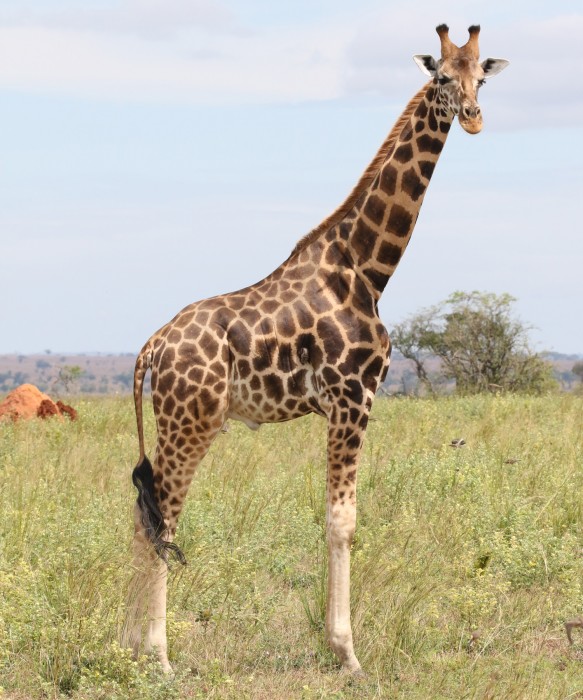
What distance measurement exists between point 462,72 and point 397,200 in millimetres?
814

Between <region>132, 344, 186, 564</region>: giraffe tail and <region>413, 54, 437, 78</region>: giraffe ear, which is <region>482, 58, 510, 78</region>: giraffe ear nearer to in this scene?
<region>413, 54, 437, 78</region>: giraffe ear

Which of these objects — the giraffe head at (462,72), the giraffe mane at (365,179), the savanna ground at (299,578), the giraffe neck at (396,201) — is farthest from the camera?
the giraffe mane at (365,179)

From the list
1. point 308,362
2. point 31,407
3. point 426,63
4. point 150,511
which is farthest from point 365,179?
point 31,407

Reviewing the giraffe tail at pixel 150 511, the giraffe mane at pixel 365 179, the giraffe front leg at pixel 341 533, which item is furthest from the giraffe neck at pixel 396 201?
the giraffe tail at pixel 150 511

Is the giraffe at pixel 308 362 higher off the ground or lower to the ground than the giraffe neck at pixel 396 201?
lower

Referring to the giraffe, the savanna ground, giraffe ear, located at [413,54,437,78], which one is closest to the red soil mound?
the savanna ground

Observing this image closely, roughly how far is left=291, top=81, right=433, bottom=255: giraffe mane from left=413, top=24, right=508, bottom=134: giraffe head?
36 cm

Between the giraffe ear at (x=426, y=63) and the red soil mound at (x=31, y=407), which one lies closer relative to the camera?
the giraffe ear at (x=426, y=63)

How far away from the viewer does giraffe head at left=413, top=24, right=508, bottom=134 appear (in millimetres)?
5922

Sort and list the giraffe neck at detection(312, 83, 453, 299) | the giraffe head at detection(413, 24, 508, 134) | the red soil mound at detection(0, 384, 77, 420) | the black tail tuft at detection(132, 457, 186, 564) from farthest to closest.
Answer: the red soil mound at detection(0, 384, 77, 420)
the giraffe neck at detection(312, 83, 453, 299)
the black tail tuft at detection(132, 457, 186, 564)
the giraffe head at detection(413, 24, 508, 134)

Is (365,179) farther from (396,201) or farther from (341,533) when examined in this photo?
(341,533)

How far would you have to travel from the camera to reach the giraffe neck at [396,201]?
640cm

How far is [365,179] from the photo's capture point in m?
6.62

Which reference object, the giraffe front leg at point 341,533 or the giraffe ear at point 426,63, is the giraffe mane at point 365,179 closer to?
the giraffe ear at point 426,63
